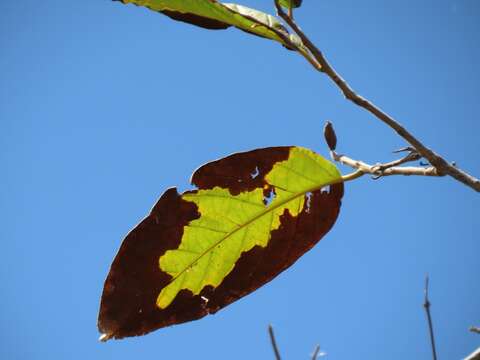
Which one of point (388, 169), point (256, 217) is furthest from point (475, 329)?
point (256, 217)

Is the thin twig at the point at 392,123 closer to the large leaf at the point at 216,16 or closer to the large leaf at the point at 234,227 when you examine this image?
the large leaf at the point at 216,16

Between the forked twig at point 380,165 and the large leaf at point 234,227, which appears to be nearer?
the forked twig at point 380,165

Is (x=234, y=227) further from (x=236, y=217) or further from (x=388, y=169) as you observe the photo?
(x=388, y=169)

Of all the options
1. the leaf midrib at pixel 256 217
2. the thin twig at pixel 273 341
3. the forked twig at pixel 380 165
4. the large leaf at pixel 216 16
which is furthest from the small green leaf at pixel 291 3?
the thin twig at pixel 273 341

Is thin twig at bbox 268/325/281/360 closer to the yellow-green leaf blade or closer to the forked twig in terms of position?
the yellow-green leaf blade

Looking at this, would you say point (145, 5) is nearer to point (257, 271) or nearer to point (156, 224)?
point (156, 224)

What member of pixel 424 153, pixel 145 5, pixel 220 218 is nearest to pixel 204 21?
pixel 145 5

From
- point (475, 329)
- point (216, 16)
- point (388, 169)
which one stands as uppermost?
point (216, 16)
